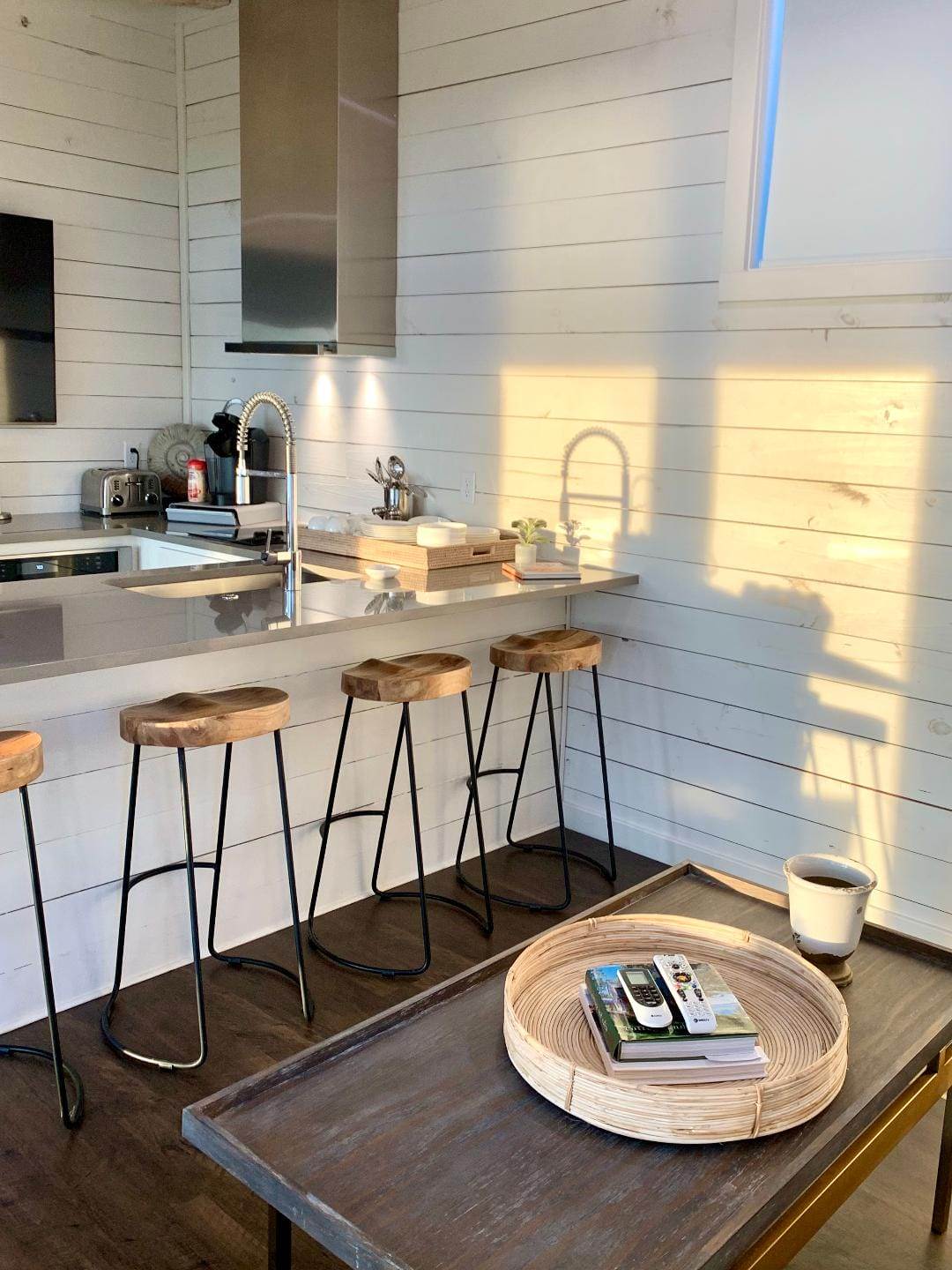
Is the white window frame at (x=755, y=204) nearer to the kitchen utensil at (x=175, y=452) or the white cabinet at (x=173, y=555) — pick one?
the white cabinet at (x=173, y=555)

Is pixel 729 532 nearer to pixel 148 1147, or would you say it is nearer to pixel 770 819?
pixel 770 819

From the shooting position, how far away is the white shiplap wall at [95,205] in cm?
412

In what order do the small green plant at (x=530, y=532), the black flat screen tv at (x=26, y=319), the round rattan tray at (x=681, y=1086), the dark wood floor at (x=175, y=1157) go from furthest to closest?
the black flat screen tv at (x=26, y=319)
the small green plant at (x=530, y=532)
the dark wood floor at (x=175, y=1157)
the round rattan tray at (x=681, y=1086)

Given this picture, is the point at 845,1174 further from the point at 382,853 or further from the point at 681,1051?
the point at 382,853

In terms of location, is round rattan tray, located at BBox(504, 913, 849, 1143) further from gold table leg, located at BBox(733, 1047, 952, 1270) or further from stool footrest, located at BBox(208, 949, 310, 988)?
stool footrest, located at BBox(208, 949, 310, 988)

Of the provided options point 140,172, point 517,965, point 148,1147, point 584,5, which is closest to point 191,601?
point 148,1147

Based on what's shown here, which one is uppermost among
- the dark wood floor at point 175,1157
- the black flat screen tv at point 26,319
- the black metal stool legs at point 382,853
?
the black flat screen tv at point 26,319

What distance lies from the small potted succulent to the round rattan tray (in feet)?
4.95

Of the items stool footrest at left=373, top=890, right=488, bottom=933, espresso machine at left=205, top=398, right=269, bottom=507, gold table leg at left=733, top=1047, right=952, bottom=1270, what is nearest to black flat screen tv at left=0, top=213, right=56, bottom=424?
espresso machine at left=205, top=398, right=269, bottom=507

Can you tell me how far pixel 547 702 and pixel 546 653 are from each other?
0.60m

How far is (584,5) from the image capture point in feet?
10.8

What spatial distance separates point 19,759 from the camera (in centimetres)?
201

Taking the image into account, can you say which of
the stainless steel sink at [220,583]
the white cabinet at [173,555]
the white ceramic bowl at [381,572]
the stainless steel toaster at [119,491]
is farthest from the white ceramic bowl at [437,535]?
the stainless steel toaster at [119,491]

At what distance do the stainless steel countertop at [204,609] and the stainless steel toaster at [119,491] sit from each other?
824mm
